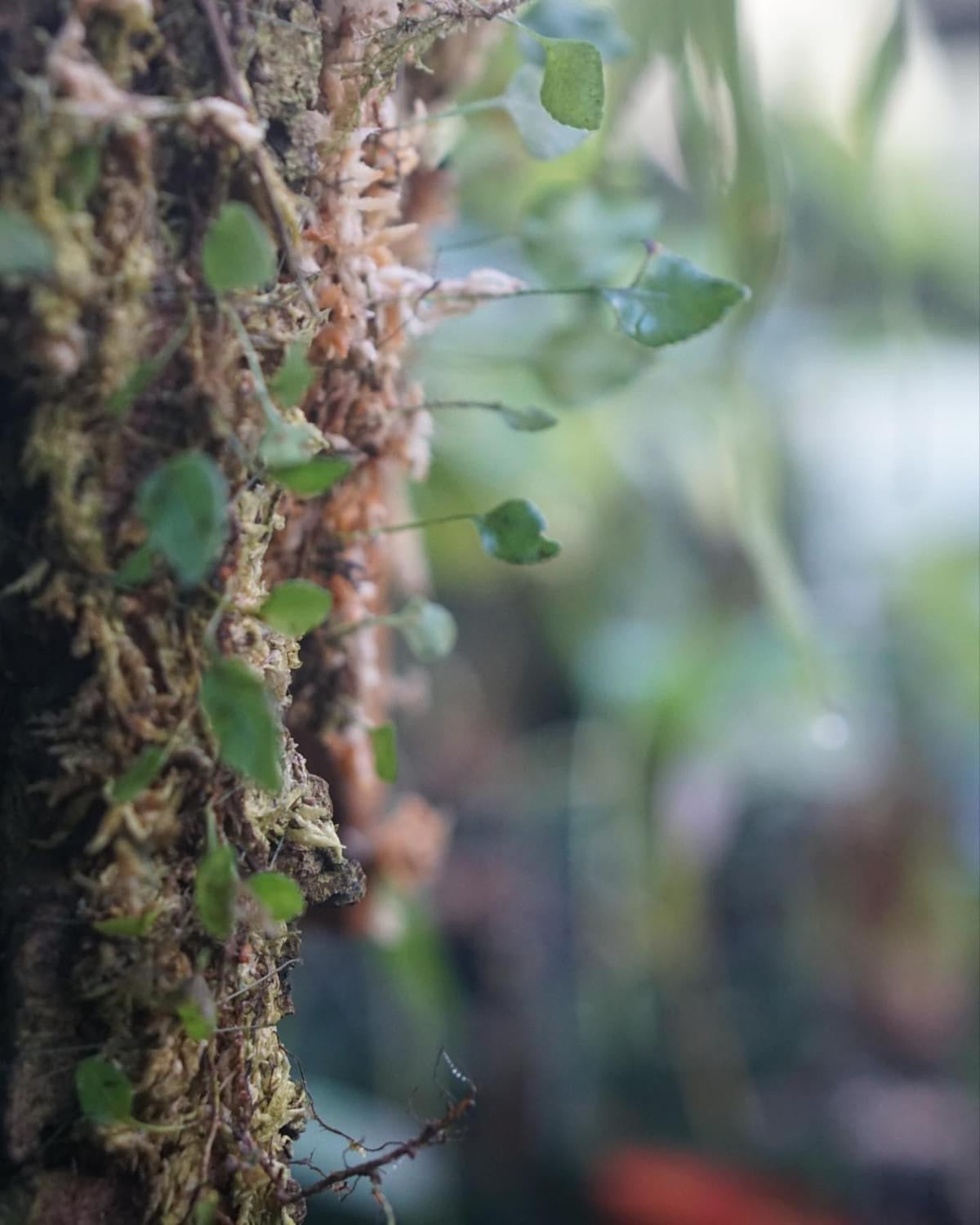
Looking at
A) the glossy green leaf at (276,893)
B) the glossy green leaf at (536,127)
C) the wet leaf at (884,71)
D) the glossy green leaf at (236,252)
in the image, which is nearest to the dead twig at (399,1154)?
the glossy green leaf at (276,893)

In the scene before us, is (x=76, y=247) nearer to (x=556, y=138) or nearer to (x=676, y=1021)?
(x=556, y=138)

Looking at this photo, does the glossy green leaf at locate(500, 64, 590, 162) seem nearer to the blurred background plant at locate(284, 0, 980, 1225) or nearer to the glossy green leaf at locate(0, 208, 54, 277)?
the glossy green leaf at locate(0, 208, 54, 277)

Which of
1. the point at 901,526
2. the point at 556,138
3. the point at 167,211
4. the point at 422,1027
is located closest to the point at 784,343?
the point at 901,526

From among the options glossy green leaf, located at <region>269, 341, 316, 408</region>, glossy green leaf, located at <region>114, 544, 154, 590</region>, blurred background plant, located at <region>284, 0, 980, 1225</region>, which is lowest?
blurred background plant, located at <region>284, 0, 980, 1225</region>

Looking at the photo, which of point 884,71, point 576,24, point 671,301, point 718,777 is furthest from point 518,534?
point 718,777

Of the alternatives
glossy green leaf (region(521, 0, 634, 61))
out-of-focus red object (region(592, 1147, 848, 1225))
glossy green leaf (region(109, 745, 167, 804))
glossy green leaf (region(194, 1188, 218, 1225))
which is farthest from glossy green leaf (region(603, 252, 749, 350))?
out-of-focus red object (region(592, 1147, 848, 1225))

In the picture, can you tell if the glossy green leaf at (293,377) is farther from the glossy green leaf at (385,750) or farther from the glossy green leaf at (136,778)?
the glossy green leaf at (385,750)
